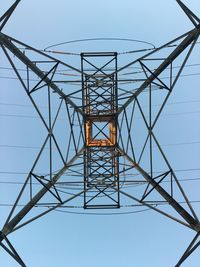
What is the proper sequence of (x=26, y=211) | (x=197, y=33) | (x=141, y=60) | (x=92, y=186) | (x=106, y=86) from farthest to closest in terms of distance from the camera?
(x=106, y=86) → (x=92, y=186) → (x=141, y=60) → (x=26, y=211) → (x=197, y=33)

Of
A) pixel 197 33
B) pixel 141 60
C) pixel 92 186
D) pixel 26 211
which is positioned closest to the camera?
pixel 197 33

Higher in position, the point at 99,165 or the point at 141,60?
the point at 141,60

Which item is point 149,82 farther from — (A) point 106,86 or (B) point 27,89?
(B) point 27,89

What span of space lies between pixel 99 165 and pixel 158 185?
4232 mm

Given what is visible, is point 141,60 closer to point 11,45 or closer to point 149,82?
point 149,82

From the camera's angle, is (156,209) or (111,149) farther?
(111,149)

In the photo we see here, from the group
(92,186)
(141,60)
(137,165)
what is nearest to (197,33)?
(141,60)

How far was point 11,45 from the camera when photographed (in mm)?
12781

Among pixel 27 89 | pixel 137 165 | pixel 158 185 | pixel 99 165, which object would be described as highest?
pixel 27 89

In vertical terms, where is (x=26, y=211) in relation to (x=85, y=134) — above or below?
below

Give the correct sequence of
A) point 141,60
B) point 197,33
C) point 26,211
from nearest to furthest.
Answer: point 197,33 → point 26,211 → point 141,60

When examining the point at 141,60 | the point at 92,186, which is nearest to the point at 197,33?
the point at 141,60

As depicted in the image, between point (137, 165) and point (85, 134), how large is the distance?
3.28 m

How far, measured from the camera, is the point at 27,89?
45.6 feet
